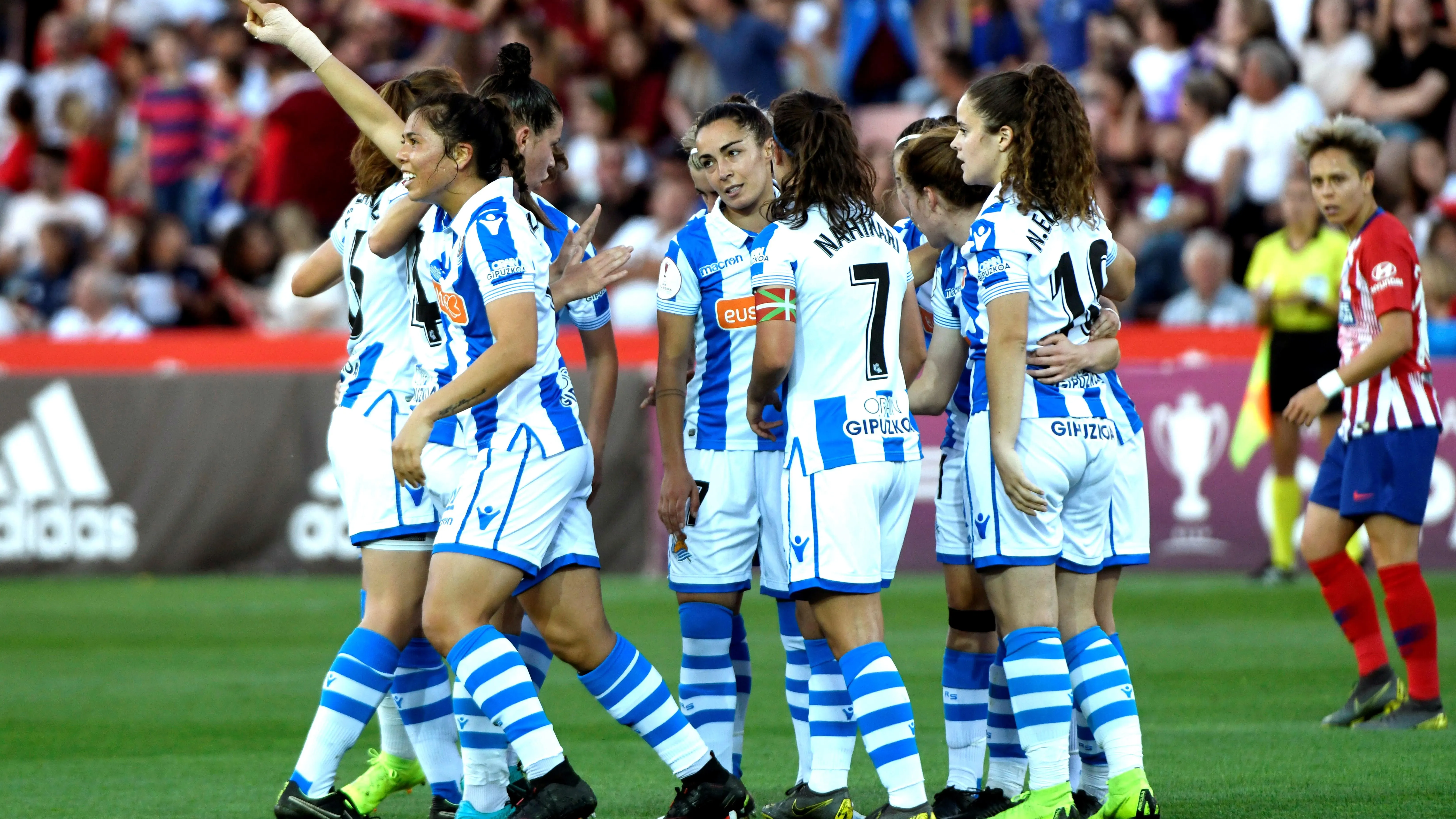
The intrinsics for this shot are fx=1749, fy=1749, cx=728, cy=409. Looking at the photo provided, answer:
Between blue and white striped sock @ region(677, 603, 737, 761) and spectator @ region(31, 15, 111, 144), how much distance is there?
1633 centimetres

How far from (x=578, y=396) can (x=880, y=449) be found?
7787mm

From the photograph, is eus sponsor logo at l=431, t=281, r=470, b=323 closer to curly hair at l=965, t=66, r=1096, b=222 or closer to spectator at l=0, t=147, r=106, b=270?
curly hair at l=965, t=66, r=1096, b=222

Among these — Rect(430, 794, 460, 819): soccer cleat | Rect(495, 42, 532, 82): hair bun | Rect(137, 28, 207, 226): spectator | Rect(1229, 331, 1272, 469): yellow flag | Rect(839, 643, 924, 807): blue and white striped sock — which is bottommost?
Rect(430, 794, 460, 819): soccer cleat

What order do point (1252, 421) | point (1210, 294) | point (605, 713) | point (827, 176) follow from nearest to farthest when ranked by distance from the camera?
1. point (827, 176)
2. point (605, 713)
3. point (1252, 421)
4. point (1210, 294)

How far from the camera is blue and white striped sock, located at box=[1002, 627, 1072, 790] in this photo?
4949 millimetres

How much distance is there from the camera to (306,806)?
505 centimetres

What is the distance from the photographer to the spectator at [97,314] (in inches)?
637

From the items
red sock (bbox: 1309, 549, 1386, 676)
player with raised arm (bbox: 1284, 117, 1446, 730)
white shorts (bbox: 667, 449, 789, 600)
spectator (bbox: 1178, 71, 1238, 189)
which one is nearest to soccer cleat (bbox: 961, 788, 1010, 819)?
white shorts (bbox: 667, 449, 789, 600)

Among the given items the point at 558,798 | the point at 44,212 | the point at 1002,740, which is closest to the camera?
the point at 558,798

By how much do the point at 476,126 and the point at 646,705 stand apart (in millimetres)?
1756

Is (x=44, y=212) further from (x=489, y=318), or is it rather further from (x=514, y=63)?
(x=489, y=318)

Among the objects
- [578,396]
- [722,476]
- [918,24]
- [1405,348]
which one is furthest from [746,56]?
[722,476]

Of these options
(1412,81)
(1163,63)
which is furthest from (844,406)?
(1163,63)

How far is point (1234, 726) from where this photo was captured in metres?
7.09
